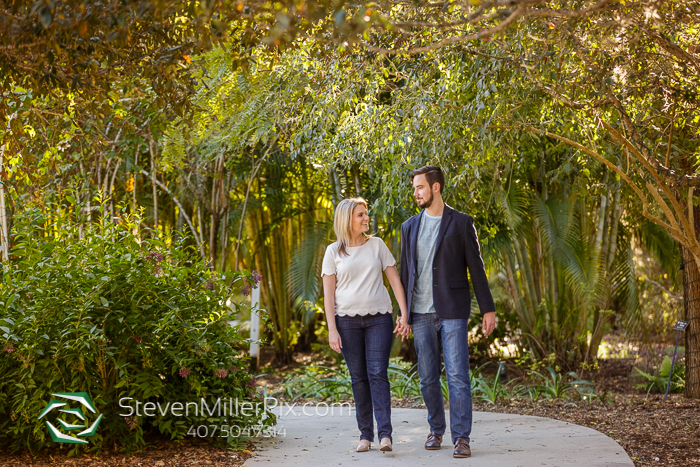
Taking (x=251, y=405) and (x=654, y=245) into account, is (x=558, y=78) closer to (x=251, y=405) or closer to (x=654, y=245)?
(x=251, y=405)

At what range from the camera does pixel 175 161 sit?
751cm

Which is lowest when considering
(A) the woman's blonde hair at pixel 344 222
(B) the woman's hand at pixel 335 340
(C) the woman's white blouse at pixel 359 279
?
(B) the woman's hand at pixel 335 340

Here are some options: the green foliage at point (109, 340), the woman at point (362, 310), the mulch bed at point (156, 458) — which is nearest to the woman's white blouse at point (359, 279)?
the woman at point (362, 310)

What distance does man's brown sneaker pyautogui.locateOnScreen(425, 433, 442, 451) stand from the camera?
440 centimetres

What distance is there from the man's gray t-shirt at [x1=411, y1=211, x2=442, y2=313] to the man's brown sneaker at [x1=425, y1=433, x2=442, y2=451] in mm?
847

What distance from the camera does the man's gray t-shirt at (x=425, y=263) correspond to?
4381 millimetres

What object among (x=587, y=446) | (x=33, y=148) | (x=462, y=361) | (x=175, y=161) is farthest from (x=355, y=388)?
(x=175, y=161)

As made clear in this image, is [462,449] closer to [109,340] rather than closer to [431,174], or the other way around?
[431,174]

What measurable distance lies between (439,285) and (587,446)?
148cm

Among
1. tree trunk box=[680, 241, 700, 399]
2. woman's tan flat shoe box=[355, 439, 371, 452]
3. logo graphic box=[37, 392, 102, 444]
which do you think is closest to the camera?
logo graphic box=[37, 392, 102, 444]

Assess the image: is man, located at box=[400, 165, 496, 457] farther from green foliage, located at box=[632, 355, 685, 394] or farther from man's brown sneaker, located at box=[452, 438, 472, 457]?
green foliage, located at box=[632, 355, 685, 394]

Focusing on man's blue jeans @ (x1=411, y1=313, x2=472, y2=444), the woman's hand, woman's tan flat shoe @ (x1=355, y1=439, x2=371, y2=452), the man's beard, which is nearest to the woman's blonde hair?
the man's beard

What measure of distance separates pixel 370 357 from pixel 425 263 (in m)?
0.72

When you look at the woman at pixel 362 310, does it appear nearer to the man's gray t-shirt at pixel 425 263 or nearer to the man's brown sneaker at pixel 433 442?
the man's gray t-shirt at pixel 425 263
